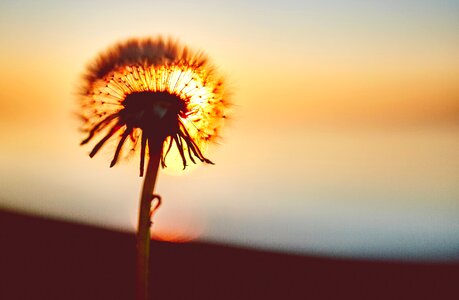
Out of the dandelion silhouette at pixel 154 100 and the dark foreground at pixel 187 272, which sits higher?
the dandelion silhouette at pixel 154 100

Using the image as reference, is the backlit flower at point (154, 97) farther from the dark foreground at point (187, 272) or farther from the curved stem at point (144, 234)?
the dark foreground at point (187, 272)

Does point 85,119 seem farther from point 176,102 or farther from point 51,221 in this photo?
point 51,221

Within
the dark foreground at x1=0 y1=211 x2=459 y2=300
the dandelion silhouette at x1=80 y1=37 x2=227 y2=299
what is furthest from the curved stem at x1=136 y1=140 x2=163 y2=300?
the dark foreground at x1=0 y1=211 x2=459 y2=300

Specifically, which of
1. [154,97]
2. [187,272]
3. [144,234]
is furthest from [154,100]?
[187,272]

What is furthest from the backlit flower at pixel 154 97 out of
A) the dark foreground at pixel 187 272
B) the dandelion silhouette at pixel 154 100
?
the dark foreground at pixel 187 272

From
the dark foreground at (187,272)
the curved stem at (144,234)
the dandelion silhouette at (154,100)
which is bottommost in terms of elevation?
the dark foreground at (187,272)

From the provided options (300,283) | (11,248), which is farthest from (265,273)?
(11,248)

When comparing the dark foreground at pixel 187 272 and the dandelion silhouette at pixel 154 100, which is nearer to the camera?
the dandelion silhouette at pixel 154 100
